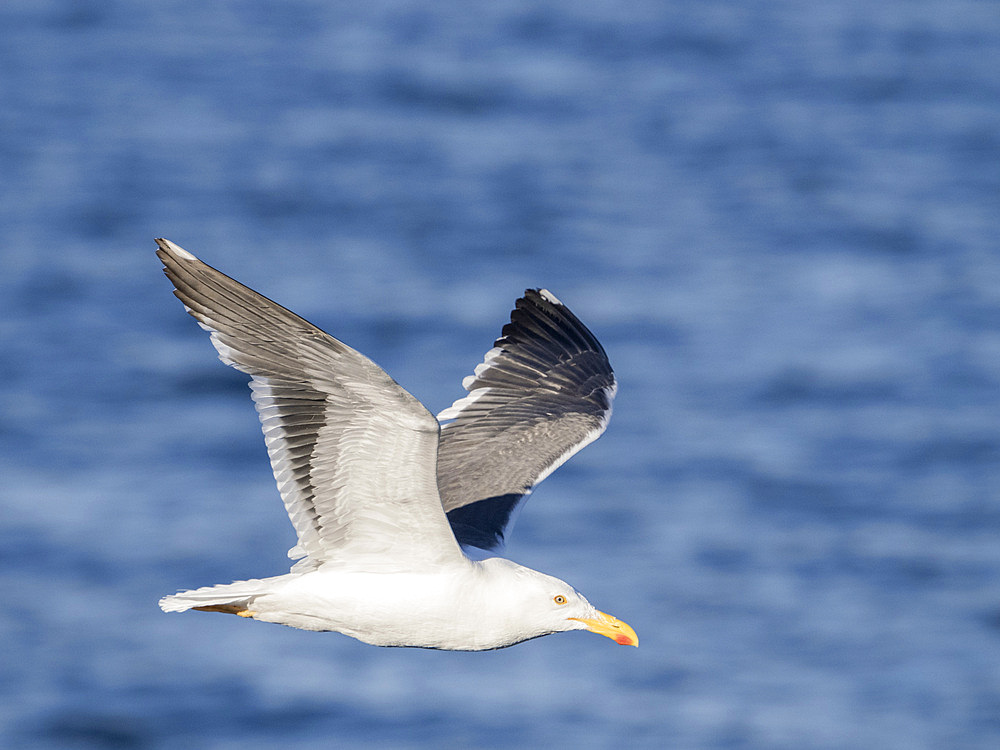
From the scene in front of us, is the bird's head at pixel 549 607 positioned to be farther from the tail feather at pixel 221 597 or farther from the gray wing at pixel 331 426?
the tail feather at pixel 221 597

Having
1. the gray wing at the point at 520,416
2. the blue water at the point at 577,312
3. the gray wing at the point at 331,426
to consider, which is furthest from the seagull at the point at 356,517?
the blue water at the point at 577,312

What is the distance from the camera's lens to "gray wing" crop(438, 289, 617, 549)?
1344 cm

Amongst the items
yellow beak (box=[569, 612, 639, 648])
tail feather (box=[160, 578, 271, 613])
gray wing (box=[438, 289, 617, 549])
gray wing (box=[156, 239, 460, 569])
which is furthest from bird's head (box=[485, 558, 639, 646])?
tail feather (box=[160, 578, 271, 613])

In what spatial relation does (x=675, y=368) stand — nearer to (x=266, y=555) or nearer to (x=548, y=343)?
(x=266, y=555)

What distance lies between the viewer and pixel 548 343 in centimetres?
1548

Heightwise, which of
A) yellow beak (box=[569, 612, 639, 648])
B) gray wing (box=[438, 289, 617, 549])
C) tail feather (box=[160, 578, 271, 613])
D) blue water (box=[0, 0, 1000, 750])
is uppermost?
blue water (box=[0, 0, 1000, 750])

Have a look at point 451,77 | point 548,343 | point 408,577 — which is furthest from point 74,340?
point 408,577

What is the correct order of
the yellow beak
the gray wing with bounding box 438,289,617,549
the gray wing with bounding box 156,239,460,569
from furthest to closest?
the gray wing with bounding box 438,289,617,549 → the yellow beak → the gray wing with bounding box 156,239,460,569

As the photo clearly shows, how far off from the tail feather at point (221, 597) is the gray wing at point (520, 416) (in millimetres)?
1834

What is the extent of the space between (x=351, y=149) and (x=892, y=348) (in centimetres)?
1954

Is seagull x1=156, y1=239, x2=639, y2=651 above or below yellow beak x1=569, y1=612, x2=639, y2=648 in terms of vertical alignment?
above

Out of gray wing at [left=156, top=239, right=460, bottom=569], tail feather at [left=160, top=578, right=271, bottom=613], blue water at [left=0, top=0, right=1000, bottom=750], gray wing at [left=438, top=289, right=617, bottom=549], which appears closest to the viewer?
gray wing at [left=156, top=239, right=460, bottom=569]

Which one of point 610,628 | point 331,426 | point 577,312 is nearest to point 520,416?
point 610,628

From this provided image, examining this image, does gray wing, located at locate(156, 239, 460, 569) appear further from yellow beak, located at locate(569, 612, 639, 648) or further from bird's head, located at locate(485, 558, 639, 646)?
yellow beak, located at locate(569, 612, 639, 648)
